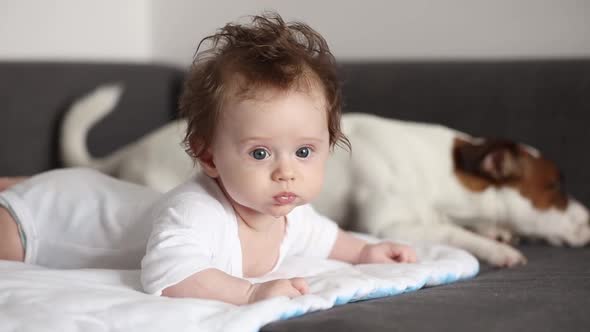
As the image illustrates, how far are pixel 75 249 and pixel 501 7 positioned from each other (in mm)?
1781

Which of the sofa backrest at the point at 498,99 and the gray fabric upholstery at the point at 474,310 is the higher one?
the sofa backrest at the point at 498,99

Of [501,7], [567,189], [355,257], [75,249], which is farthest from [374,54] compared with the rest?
[75,249]

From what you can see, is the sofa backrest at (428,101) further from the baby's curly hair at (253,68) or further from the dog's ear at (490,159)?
the baby's curly hair at (253,68)

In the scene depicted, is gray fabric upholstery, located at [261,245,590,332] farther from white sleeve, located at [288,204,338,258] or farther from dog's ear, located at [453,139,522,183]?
dog's ear, located at [453,139,522,183]

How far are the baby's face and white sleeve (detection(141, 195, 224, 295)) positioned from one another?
2.9 inches

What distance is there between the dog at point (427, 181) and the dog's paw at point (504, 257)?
0.31 meters

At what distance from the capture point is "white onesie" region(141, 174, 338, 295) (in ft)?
4.20

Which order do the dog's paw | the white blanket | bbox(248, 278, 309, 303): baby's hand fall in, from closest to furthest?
the white blanket → bbox(248, 278, 309, 303): baby's hand → the dog's paw

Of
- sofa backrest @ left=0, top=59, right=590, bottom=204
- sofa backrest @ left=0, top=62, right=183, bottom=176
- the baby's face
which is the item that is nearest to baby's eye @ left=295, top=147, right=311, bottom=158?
the baby's face

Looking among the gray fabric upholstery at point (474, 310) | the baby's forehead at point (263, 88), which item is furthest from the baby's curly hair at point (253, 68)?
the gray fabric upholstery at point (474, 310)

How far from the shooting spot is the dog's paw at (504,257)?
1842 mm

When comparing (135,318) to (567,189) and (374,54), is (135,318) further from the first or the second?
(374,54)

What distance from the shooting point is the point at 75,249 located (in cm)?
160

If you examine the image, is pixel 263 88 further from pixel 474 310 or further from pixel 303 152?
pixel 474 310
